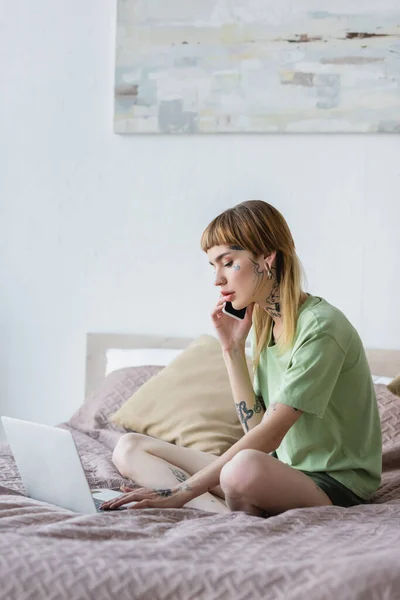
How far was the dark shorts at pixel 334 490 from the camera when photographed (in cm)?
176

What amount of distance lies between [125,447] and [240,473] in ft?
1.41

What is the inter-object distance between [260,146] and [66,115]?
786mm

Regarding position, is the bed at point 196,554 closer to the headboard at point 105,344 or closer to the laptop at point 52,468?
the laptop at point 52,468

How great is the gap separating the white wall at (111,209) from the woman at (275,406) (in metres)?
1.09

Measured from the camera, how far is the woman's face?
1907 millimetres

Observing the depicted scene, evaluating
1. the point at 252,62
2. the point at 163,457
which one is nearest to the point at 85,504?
the point at 163,457

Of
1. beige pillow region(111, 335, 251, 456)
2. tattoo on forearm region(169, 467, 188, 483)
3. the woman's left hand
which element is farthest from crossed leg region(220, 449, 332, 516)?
beige pillow region(111, 335, 251, 456)

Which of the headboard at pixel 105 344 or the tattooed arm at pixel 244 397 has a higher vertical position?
the tattooed arm at pixel 244 397

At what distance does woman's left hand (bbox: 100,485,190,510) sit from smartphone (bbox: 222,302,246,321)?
0.51 metres

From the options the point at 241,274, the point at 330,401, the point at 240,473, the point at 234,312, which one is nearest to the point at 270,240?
the point at 241,274

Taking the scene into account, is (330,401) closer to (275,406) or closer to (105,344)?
(275,406)

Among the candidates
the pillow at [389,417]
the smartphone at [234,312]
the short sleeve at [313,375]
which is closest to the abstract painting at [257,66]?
the pillow at [389,417]

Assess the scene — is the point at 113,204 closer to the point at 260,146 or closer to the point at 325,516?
the point at 260,146

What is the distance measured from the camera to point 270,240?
190cm
